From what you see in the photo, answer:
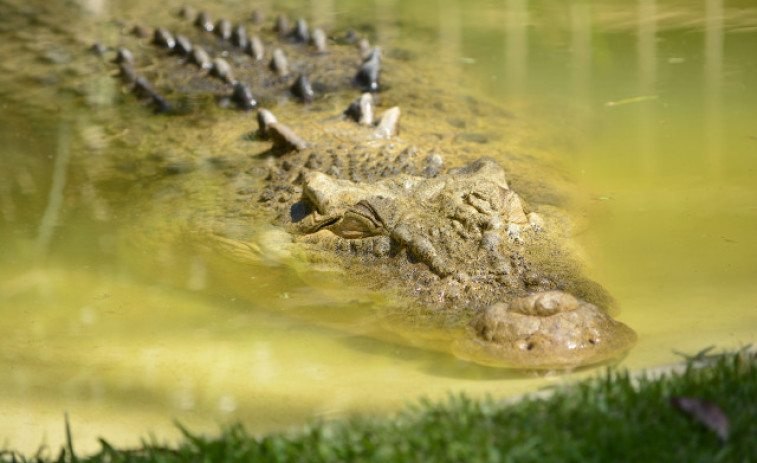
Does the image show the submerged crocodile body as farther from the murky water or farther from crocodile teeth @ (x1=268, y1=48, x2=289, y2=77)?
crocodile teeth @ (x1=268, y1=48, x2=289, y2=77)

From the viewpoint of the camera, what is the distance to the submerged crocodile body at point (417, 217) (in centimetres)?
364

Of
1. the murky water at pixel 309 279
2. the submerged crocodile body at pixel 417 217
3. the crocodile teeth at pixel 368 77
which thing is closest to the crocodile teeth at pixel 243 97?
the submerged crocodile body at pixel 417 217

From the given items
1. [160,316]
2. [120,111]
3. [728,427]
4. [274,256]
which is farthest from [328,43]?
[728,427]

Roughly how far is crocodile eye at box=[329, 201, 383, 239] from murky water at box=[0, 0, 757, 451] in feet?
1.37

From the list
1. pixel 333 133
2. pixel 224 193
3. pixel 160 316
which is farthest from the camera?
pixel 333 133

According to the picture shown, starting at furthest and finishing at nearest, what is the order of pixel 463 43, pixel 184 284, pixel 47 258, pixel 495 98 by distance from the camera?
pixel 463 43 < pixel 495 98 < pixel 47 258 < pixel 184 284

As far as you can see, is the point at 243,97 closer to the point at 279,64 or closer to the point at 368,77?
the point at 279,64

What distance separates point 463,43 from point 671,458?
9.85m

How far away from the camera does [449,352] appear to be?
3768 millimetres

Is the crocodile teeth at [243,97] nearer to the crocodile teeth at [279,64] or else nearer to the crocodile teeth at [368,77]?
the crocodile teeth at [279,64]

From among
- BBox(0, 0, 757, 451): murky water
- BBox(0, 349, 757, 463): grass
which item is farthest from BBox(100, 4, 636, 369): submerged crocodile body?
BBox(0, 349, 757, 463): grass

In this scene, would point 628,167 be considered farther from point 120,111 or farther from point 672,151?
point 120,111

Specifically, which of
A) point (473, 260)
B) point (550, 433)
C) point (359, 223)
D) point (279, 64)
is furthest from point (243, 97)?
point (550, 433)

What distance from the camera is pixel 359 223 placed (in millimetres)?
4930
